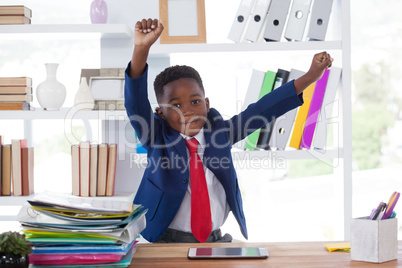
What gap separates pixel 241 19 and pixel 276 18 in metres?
0.15

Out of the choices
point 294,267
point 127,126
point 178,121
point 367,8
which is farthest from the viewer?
point 367,8

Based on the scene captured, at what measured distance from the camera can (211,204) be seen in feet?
5.20

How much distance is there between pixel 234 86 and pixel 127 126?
57 cm

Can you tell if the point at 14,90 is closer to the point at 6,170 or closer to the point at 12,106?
the point at 12,106

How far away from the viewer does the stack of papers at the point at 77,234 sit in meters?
0.90

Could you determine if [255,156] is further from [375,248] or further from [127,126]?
[375,248]

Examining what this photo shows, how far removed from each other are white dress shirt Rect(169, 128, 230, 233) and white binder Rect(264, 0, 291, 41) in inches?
25.2

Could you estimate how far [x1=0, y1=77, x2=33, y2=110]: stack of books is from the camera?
6.81 feet

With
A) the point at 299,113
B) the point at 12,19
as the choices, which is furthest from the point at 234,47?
the point at 12,19

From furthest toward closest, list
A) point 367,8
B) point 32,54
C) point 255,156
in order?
1. point 367,8
2. point 32,54
3. point 255,156

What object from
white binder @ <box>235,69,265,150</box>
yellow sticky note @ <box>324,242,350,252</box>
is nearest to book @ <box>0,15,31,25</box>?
white binder @ <box>235,69,265,150</box>

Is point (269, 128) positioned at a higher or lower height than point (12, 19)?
lower

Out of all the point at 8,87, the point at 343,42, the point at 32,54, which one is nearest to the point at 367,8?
the point at 32,54

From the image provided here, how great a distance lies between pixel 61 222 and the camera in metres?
0.91
